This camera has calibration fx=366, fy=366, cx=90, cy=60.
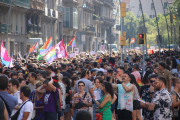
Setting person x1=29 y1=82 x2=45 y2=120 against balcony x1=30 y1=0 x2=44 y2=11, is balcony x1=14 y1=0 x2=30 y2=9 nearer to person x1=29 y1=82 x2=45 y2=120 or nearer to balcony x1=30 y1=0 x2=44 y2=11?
balcony x1=30 y1=0 x2=44 y2=11

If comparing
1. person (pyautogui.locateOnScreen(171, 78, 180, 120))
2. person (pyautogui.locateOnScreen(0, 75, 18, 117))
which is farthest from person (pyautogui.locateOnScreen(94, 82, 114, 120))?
person (pyautogui.locateOnScreen(0, 75, 18, 117))

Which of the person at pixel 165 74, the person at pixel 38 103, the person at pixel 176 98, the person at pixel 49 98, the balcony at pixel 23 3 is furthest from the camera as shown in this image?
the balcony at pixel 23 3

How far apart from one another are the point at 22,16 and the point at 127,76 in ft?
110

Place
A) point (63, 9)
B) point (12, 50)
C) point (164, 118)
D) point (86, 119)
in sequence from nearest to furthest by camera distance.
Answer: point (86, 119), point (164, 118), point (12, 50), point (63, 9)

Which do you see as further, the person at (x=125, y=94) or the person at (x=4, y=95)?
the person at (x=125, y=94)

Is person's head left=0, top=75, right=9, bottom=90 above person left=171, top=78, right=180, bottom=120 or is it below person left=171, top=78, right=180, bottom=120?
above

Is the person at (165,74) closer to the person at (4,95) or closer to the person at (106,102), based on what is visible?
the person at (106,102)

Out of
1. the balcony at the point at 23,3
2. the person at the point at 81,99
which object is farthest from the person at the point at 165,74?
the balcony at the point at 23,3

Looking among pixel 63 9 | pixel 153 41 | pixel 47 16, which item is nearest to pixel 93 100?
pixel 47 16

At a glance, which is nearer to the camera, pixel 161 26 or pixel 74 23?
pixel 74 23

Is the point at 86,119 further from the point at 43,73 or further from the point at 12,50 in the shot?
the point at 12,50

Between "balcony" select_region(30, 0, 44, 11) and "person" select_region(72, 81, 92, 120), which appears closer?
"person" select_region(72, 81, 92, 120)

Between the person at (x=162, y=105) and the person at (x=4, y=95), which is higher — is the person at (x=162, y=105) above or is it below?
below

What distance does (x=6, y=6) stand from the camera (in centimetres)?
3481
